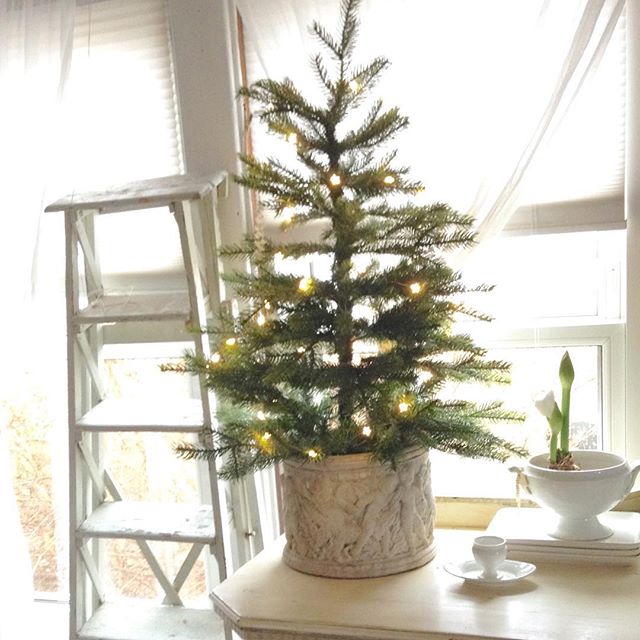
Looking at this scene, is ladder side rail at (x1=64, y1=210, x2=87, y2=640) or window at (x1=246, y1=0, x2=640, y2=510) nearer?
window at (x1=246, y1=0, x2=640, y2=510)

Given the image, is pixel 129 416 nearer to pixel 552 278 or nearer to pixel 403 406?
pixel 403 406

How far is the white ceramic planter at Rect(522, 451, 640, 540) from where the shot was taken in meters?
1.74

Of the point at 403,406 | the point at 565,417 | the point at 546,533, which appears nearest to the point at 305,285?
the point at 403,406

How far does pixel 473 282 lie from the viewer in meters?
2.12

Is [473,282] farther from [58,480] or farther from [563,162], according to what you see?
[58,480]

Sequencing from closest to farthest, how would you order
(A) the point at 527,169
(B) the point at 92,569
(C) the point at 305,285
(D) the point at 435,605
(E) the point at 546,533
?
1. (D) the point at 435,605
2. (C) the point at 305,285
3. (E) the point at 546,533
4. (A) the point at 527,169
5. (B) the point at 92,569

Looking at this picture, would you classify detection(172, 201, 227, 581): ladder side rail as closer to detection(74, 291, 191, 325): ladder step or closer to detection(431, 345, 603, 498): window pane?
detection(74, 291, 191, 325): ladder step

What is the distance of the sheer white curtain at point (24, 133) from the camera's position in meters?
2.20

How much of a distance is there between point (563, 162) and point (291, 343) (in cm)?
76

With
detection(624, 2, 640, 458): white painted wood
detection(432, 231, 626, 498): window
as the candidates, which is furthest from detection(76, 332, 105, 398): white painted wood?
detection(624, 2, 640, 458): white painted wood

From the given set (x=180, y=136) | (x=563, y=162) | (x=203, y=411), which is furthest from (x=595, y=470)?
(x=180, y=136)

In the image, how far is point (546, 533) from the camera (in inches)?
71.6

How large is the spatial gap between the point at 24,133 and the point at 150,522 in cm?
98

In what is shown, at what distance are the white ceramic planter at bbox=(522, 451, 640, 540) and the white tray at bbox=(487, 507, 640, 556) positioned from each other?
2 centimetres
